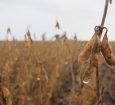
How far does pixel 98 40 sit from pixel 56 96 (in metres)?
3.09

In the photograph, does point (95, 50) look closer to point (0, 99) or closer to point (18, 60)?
point (0, 99)

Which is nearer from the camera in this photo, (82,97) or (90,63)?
(90,63)

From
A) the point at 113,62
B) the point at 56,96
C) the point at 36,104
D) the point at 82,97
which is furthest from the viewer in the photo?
the point at 56,96

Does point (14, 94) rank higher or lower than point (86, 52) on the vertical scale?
lower

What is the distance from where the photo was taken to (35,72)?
432cm

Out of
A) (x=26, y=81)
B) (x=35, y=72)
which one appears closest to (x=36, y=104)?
(x=26, y=81)

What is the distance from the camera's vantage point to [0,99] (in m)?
1.20

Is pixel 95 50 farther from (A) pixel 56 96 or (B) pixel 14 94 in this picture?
(A) pixel 56 96

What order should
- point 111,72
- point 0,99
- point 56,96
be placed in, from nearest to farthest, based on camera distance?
1. point 0,99
2. point 56,96
3. point 111,72

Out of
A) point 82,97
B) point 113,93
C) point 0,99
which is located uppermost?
point 0,99

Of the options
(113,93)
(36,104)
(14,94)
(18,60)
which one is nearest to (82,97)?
(36,104)

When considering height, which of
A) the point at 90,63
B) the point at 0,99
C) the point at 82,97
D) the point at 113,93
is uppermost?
the point at 90,63

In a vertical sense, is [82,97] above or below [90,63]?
below

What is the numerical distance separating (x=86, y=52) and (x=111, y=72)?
4.20 m
